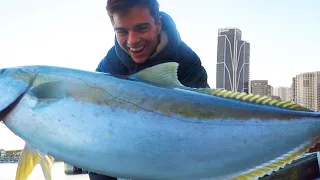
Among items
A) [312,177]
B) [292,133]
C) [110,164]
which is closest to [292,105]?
[292,133]

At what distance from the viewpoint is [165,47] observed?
2.84 meters

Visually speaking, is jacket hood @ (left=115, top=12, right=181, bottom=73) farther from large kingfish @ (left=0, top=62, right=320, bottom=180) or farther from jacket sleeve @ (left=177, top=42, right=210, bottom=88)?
large kingfish @ (left=0, top=62, right=320, bottom=180)

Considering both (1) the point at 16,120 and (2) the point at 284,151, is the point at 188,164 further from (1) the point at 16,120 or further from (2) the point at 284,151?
(1) the point at 16,120

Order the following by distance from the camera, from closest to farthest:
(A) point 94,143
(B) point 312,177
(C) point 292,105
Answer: (A) point 94,143 → (C) point 292,105 → (B) point 312,177

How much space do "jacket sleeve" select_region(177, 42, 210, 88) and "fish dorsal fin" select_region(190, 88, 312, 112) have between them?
1146 mm

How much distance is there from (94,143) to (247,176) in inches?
30.4

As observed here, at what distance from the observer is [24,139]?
1668 mm

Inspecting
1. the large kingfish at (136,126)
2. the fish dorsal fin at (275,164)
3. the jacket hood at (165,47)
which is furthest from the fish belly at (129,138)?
the jacket hood at (165,47)

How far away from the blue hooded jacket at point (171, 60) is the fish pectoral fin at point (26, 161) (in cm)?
129

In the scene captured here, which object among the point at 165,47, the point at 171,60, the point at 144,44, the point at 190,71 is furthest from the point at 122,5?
the point at 190,71

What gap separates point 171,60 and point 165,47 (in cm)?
13

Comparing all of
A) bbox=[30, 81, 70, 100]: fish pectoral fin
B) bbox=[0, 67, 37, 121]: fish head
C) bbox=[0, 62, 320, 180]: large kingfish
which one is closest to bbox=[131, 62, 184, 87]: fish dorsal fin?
bbox=[0, 62, 320, 180]: large kingfish

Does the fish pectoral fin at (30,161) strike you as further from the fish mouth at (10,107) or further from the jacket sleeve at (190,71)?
the jacket sleeve at (190,71)

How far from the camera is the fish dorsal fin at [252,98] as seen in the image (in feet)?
5.88
